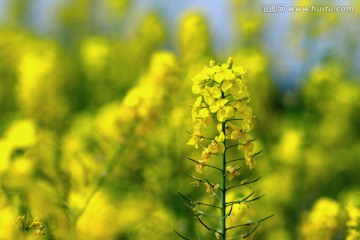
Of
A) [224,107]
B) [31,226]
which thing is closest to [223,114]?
[224,107]

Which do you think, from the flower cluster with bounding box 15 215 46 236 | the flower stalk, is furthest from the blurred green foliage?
the flower stalk

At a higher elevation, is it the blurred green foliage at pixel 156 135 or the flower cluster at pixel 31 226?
the blurred green foliage at pixel 156 135

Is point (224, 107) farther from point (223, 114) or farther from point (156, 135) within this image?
point (156, 135)

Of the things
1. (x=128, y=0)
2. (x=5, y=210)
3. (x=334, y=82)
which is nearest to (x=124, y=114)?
(x=5, y=210)

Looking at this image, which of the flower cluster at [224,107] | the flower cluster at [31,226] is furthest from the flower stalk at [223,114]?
the flower cluster at [31,226]

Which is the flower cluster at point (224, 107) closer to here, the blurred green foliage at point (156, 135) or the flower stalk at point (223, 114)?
the flower stalk at point (223, 114)

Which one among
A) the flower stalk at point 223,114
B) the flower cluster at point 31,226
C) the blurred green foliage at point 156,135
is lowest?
the flower cluster at point 31,226
